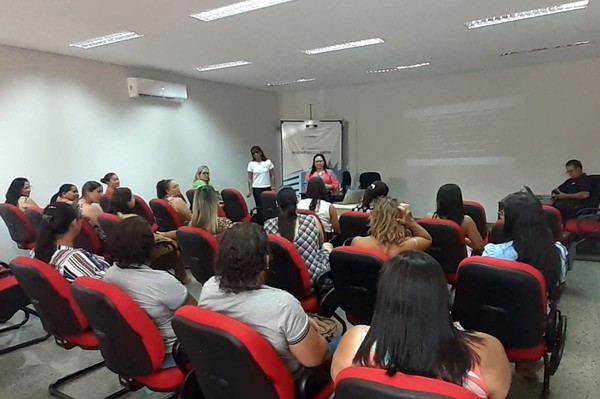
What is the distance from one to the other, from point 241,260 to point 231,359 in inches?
15.7

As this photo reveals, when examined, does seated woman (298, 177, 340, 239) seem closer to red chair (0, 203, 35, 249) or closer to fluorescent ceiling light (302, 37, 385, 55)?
fluorescent ceiling light (302, 37, 385, 55)

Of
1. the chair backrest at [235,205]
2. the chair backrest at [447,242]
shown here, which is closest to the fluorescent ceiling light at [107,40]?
the chair backrest at [235,205]

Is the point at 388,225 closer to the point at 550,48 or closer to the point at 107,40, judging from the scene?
the point at 107,40

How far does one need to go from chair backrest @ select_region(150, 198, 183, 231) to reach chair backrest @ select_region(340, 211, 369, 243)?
2059mm

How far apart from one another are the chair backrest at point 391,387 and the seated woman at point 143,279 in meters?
1.16

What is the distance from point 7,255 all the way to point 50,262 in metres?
3.99

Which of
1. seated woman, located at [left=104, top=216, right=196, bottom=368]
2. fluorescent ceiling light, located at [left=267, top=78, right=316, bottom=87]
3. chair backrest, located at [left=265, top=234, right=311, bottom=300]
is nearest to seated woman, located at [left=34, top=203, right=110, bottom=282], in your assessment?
seated woman, located at [left=104, top=216, right=196, bottom=368]

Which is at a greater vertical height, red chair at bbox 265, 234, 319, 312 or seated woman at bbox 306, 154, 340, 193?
seated woman at bbox 306, 154, 340, 193

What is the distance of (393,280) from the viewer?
122cm

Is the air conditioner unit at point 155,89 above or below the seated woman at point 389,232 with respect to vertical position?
above

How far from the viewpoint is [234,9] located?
4078 mm

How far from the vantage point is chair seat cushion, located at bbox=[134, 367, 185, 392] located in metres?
1.91

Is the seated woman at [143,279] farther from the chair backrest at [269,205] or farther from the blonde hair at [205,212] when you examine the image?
the chair backrest at [269,205]

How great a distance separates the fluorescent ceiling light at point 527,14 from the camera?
4196 mm
